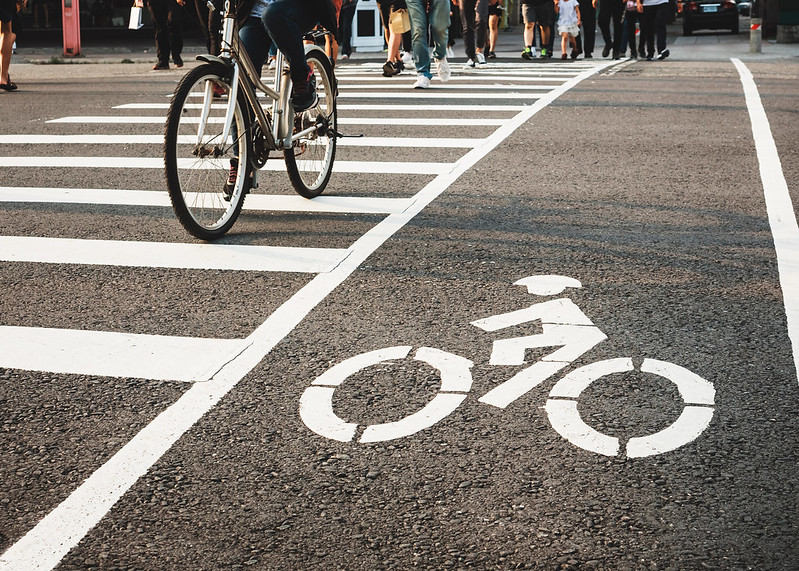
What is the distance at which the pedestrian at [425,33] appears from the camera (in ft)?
46.2

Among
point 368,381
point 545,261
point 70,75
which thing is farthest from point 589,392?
point 70,75

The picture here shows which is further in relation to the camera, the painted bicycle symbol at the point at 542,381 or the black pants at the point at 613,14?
the black pants at the point at 613,14

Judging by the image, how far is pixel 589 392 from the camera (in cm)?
378

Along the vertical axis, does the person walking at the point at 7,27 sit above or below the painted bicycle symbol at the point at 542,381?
above

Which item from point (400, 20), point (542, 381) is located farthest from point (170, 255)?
point (400, 20)

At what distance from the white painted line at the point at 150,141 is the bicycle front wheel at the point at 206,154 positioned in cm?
364

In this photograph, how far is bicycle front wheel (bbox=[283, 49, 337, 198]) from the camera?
22.6 ft

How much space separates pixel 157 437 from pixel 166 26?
15758 millimetres

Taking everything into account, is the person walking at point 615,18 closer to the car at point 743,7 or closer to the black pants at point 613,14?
the black pants at point 613,14

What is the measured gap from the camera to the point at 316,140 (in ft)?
23.6

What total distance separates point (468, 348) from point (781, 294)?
5.54 feet

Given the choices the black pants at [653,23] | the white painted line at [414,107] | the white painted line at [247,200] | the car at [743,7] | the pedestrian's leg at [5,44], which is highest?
the car at [743,7]

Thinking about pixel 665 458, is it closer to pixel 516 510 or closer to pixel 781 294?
pixel 516 510

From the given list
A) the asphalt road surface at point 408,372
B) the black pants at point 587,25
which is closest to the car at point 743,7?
the black pants at point 587,25
